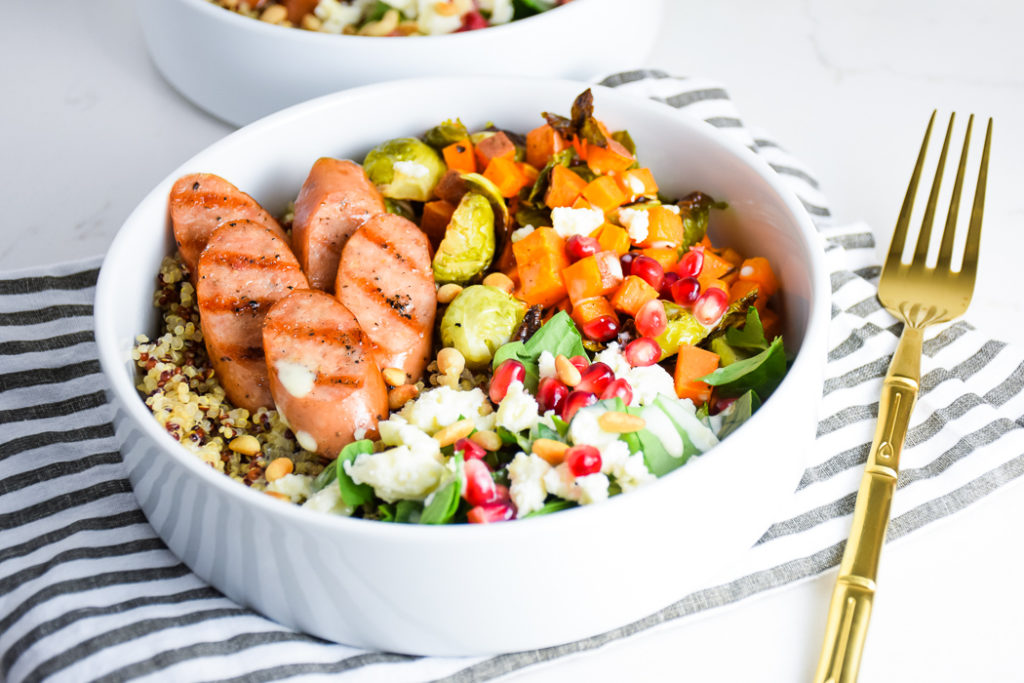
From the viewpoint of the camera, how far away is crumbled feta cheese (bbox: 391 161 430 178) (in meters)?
2.72

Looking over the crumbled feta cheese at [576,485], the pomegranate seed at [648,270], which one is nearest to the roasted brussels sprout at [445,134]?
the pomegranate seed at [648,270]

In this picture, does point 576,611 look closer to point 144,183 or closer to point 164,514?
point 164,514

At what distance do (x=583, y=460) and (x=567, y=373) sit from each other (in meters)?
0.34

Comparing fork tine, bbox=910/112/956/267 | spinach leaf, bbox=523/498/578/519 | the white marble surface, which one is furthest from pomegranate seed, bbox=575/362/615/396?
fork tine, bbox=910/112/956/267

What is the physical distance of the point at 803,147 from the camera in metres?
3.71

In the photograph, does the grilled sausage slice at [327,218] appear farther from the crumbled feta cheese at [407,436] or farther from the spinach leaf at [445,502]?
the spinach leaf at [445,502]

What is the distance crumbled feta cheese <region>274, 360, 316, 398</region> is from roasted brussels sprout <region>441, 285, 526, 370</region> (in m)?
0.43

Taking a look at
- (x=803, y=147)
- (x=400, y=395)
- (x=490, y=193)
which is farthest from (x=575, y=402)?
(x=803, y=147)

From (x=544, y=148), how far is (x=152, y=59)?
2.04 metres

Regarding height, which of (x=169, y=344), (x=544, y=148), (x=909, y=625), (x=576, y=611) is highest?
(x=544, y=148)

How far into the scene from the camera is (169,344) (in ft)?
7.76

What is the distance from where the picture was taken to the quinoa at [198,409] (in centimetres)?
217

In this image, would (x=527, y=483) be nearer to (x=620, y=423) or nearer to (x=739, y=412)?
(x=620, y=423)

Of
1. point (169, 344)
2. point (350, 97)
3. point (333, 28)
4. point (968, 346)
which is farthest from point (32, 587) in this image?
point (968, 346)
